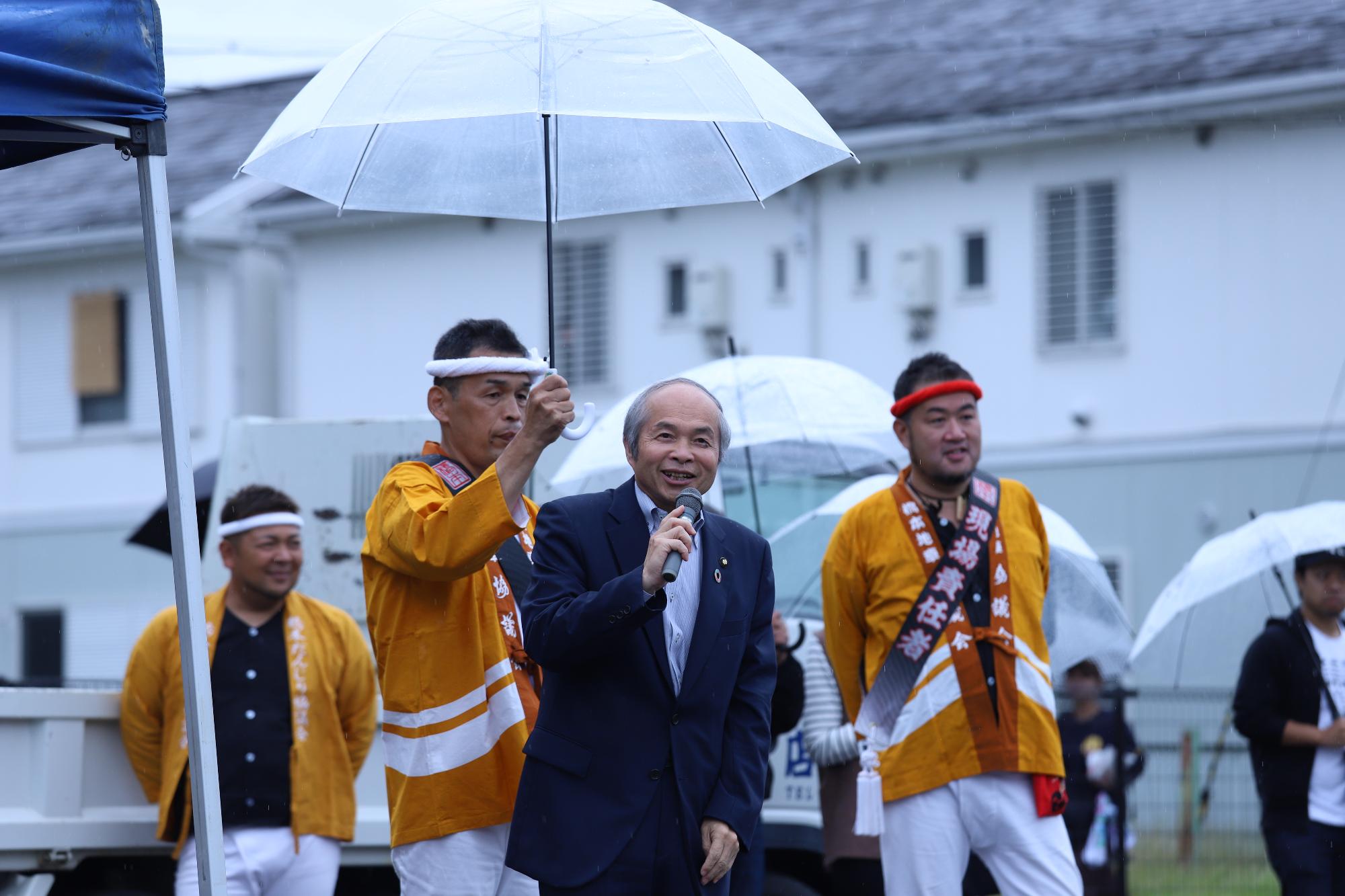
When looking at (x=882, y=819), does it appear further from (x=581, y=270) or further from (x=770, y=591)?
(x=581, y=270)

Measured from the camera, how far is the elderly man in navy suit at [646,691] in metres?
4.57

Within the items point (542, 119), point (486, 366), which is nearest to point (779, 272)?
point (542, 119)

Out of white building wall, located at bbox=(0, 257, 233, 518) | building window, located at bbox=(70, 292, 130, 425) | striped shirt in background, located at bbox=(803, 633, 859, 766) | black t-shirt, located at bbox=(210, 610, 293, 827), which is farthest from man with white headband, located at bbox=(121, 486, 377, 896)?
building window, located at bbox=(70, 292, 130, 425)

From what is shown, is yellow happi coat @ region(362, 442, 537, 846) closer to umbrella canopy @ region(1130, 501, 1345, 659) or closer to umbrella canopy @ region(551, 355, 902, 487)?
umbrella canopy @ region(551, 355, 902, 487)

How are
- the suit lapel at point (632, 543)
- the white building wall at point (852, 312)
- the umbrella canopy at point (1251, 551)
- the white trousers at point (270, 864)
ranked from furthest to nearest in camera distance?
the white building wall at point (852, 312) → the umbrella canopy at point (1251, 551) → the white trousers at point (270, 864) → the suit lapel at point (632, 543)

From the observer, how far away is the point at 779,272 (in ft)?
70.7

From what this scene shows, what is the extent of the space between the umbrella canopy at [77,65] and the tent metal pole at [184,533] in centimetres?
16

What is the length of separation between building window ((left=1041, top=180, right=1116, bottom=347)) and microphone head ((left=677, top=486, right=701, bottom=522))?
15709mm

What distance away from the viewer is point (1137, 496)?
1931cm

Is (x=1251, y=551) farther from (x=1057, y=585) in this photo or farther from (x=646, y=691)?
(x=646, y=691)

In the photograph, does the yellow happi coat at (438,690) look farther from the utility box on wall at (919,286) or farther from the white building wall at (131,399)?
the white building wall at (131,399)

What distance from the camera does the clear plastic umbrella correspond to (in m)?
5.24

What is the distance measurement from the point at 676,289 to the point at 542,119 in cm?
1690

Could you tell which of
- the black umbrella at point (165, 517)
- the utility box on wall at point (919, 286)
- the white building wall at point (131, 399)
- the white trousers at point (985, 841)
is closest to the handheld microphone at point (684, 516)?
the white trousers at point (985, 841)
